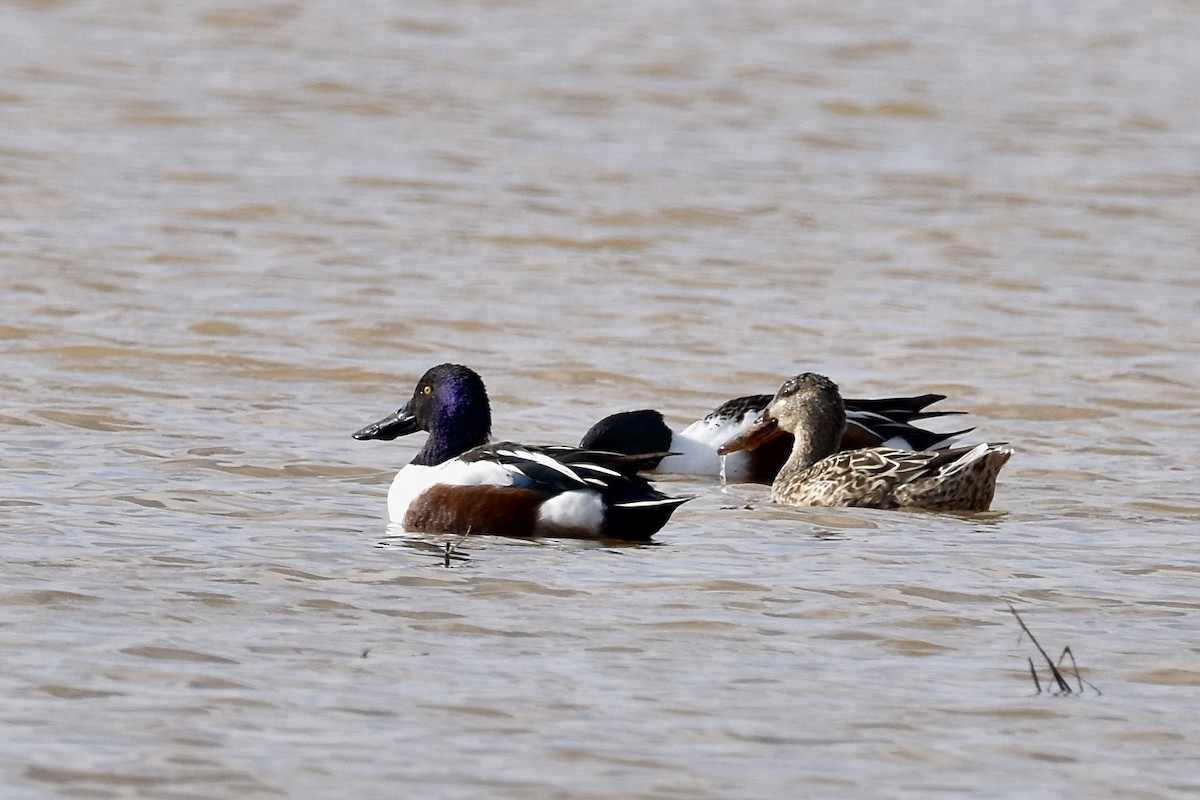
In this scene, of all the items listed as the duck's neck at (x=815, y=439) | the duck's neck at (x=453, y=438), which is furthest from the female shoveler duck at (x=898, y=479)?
the duck's neck at (x=453, y=438)

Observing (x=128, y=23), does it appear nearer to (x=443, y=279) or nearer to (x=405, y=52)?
(x=405, y=52)

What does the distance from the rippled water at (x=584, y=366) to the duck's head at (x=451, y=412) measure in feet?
1.38

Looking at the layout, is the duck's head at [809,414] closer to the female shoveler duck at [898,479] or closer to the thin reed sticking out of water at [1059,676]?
the female shoveler duck at [898,479]

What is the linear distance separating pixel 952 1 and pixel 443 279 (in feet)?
50.0

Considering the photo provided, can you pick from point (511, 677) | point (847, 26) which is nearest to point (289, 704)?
point (511, 677)

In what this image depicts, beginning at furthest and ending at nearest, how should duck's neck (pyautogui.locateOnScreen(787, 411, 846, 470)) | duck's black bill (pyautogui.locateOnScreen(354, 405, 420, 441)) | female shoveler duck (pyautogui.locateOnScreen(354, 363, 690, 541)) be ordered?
duck's neck (pyautogui.locateOnScreen(787, 411, 846, 470))
duck's black bill (pyautogui.locateOnScreen(354, 405, 420, 441))
female shoveler duck (pyautogui.locateOnScreen(354, 363, 690, 541))

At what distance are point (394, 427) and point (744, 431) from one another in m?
1.74

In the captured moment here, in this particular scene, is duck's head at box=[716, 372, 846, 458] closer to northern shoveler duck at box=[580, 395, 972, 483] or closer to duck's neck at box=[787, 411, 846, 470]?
duck's neck at box=[787, 411, 846, 470]

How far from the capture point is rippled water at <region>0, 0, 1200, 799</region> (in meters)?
5.45

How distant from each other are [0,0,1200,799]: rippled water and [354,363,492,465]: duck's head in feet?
1.38

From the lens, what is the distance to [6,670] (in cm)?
569

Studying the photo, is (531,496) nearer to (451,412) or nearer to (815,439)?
(451,412)

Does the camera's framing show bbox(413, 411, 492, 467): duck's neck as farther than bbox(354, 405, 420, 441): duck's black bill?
No

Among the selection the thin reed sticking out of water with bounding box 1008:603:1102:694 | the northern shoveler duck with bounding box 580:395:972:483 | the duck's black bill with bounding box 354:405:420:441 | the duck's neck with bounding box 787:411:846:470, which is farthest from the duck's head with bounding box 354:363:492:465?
the thin reed sticking out of water with bounding box 1008:603:1102:694
